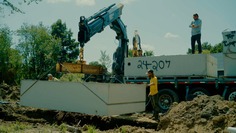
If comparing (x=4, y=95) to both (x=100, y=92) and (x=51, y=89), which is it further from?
(x=100, y=92)

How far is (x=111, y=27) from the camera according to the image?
585 inches

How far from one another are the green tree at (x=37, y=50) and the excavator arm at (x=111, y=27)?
103 feet

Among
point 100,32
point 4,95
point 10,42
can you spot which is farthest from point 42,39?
point 100,32

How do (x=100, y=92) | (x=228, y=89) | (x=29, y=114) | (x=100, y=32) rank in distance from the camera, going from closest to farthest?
(x=100, y=92), (x=228, y=89), (x=29, y=114), (x=100, y=32)

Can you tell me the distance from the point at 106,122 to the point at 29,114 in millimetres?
3782

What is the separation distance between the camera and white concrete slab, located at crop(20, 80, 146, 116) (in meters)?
8.62

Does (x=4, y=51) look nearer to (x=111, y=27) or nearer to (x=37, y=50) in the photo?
(x=37, y=50)

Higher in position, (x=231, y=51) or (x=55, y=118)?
(x=231, y=51)

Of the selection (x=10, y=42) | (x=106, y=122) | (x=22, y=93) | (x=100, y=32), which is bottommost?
(x=106, y=122)

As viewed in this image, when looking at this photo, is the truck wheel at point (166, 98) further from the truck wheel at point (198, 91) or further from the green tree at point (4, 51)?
the green tree at point (4, 51)

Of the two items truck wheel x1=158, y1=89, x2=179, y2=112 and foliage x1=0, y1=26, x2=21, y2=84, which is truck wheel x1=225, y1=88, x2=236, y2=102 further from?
foliage x1=0, y1=26, x2=21, y2=84

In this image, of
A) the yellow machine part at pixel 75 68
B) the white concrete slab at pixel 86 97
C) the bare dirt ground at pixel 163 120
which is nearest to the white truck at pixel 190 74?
the white concrete slab at pixel 86 97

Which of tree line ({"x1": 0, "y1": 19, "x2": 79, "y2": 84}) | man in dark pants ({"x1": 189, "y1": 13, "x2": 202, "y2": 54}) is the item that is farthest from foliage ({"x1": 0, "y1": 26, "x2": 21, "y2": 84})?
man in dark pants ({"x1": 189, "y1": 13, "x2": 202, "y2": 54})

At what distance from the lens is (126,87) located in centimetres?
956
